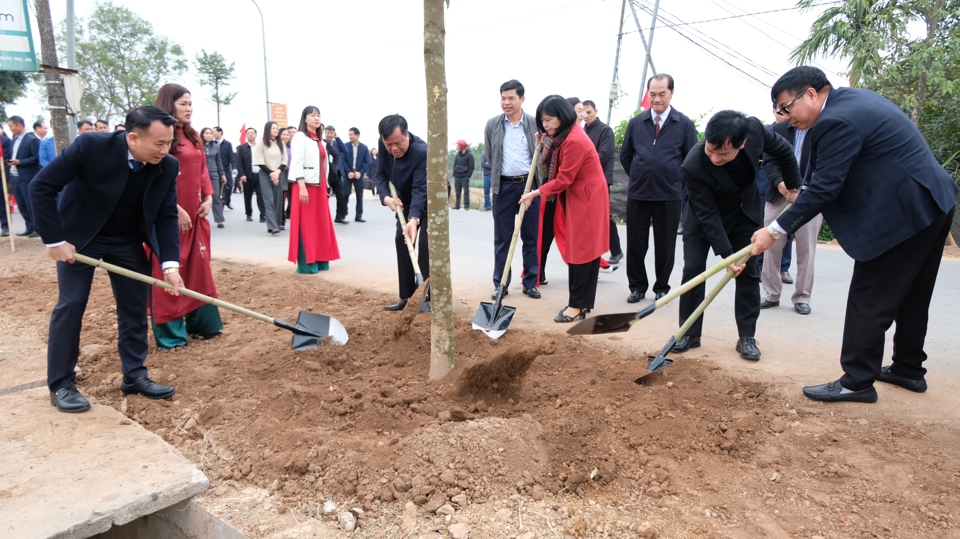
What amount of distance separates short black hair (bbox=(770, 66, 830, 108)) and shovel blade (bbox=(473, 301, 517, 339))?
230 cm

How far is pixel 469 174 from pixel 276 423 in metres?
13.2

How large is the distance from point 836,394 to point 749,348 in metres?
0.76

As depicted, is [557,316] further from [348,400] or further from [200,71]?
[200,71]

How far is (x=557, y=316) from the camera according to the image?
16.3 feet

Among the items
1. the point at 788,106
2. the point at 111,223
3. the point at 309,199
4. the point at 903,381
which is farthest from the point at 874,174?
the point at 309,199

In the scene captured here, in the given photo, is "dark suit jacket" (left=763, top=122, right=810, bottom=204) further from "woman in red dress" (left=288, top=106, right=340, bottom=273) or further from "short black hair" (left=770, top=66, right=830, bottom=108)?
"woman in red dress" (left=288, top=106, right=340, bottom=273)

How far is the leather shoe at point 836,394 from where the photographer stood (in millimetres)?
3256

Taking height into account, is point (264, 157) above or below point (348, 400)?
above

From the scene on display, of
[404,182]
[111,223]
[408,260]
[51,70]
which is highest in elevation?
[51,70]

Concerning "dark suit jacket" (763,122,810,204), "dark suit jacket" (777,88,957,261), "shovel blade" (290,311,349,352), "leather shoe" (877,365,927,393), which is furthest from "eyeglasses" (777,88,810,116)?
"shovel blade" (290,311,349,352)

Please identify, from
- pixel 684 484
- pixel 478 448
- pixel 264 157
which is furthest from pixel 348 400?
pixel 264 157

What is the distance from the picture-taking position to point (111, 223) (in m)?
3.37

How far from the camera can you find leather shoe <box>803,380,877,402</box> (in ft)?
10.7

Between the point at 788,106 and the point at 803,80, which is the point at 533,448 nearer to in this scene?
the point at 788,106
